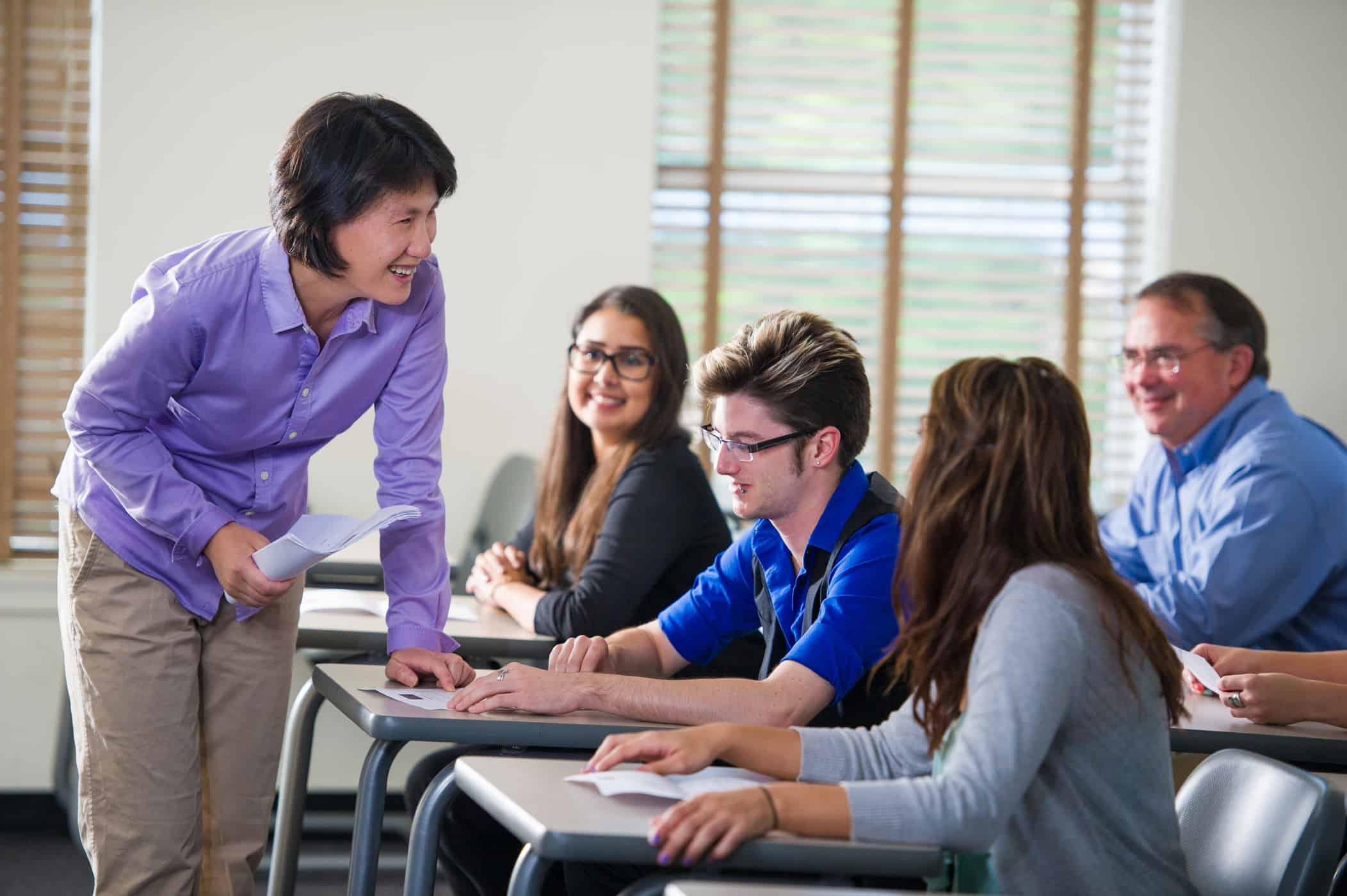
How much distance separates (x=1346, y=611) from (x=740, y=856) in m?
2.00

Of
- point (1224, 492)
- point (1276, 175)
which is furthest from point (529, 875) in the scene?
point (1276, 175)

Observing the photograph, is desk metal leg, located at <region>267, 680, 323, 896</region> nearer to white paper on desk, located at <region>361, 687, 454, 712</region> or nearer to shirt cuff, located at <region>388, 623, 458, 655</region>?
shirt cuff, located at <region>388, 623, 458, 655</region>

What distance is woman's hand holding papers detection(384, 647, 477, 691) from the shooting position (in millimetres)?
1909

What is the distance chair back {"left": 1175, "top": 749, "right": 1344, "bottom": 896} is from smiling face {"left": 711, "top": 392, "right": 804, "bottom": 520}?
2.25 feet

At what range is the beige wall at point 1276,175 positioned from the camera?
183 inches

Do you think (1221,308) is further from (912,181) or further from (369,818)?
(369,818)

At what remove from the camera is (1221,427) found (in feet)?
9.91

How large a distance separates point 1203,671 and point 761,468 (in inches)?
30.7

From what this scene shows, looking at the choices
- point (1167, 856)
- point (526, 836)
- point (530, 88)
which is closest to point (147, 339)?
point (526, 836)

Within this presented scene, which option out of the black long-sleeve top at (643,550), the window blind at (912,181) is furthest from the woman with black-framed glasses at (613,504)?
the window blind at (912,181)

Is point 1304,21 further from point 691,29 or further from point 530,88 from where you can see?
point 530,88

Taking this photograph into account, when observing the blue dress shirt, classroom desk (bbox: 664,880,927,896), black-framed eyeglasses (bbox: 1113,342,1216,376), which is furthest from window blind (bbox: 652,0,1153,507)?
classroom desk (bbox: 664,880,927,896)

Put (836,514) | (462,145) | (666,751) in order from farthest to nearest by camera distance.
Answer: (462,145), (836,514), (666,751)

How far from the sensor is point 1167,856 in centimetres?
139
